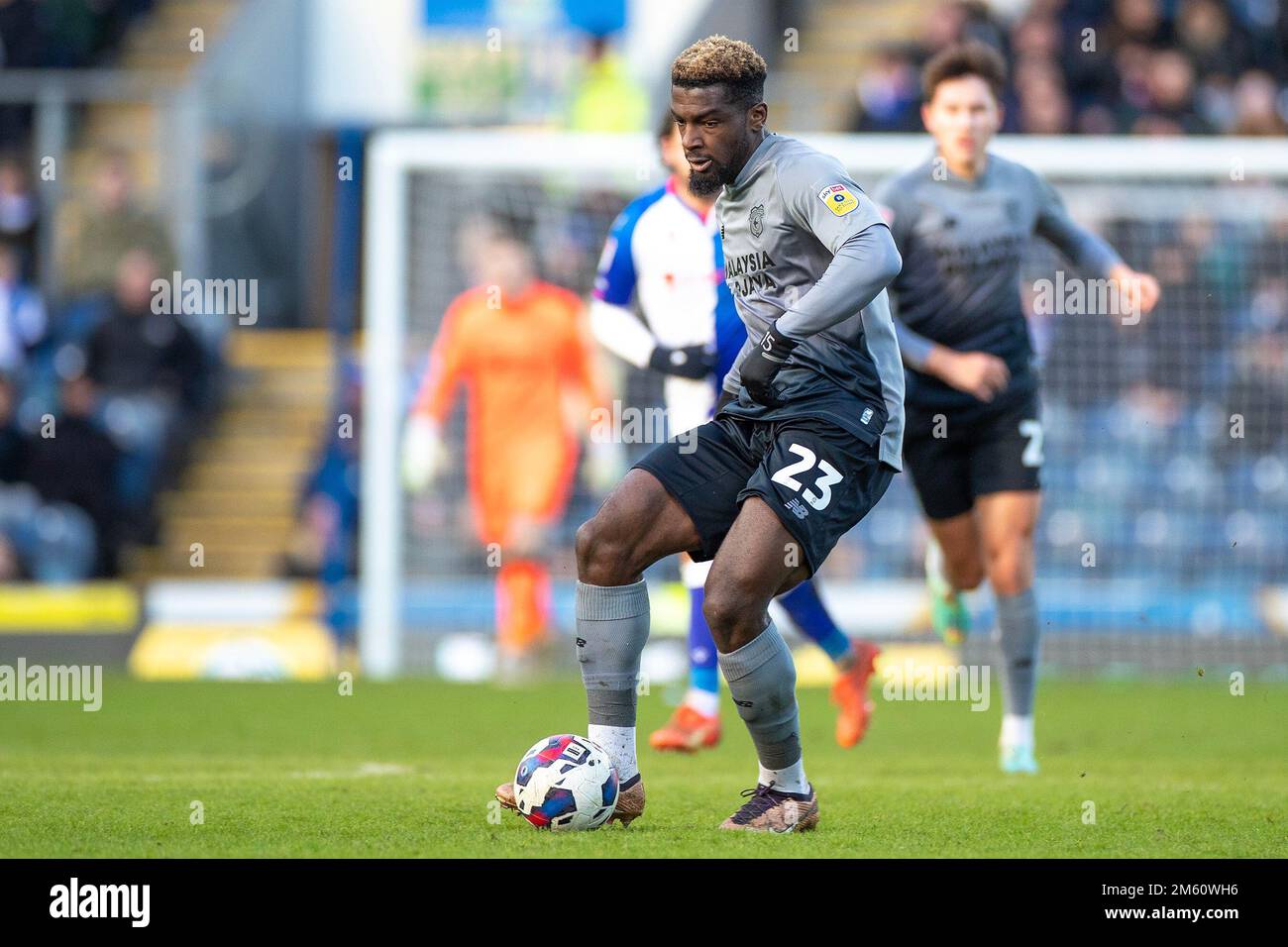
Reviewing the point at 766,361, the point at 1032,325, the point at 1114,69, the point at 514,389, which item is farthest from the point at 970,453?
the point at 1114,69

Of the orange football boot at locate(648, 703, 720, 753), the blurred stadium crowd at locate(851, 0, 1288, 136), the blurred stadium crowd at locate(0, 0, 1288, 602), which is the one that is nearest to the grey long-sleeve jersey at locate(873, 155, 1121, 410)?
the orange football boot at locate(648, 703, 720, 753)

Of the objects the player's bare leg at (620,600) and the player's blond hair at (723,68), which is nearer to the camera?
the player's blond hair at (723,68)

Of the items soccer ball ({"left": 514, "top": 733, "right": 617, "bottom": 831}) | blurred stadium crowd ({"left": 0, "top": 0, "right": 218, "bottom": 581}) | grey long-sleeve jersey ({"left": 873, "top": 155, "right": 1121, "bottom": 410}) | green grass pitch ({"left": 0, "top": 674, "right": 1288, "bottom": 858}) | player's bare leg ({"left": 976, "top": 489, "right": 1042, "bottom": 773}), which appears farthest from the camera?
blurred stadium crowd ({"left": 0, "top": 0, "right": 218, "bottom": 581})

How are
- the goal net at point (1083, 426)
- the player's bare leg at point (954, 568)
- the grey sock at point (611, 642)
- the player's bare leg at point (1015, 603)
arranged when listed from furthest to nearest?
the goal net at point (1083, 426) → the player's bare leg at point (954, 568) → the player's bare leg at point (1015, 603) → the grey sock at point (611, 642)

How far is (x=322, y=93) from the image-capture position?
20.1 meters

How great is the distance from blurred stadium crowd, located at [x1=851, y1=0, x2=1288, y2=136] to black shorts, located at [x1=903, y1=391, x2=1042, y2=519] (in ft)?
25.9

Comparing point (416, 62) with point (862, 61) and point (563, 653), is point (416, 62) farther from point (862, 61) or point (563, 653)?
point (563, 653)

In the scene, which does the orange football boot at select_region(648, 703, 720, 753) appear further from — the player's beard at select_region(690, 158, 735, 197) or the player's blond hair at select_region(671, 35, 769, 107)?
the player's blond hair at select_region(671, 35, 769, 107)

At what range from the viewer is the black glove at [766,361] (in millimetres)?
5477

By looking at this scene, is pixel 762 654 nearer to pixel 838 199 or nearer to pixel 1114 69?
pixel 838 199

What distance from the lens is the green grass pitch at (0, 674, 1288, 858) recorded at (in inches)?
213

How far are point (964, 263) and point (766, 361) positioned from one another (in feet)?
8.67

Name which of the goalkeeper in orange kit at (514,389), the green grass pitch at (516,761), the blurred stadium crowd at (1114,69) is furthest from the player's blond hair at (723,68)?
the blurred stadium crowd at (1114,69)

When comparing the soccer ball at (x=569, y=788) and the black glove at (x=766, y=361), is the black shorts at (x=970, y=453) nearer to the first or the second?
Answer: the black glove at (x=766, y=361)
